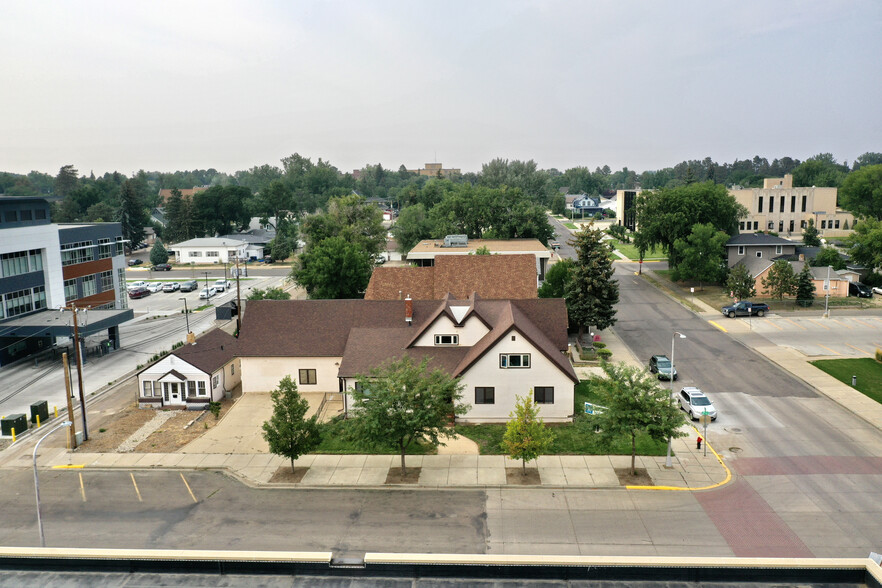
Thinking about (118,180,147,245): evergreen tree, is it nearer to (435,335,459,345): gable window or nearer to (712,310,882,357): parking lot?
(435,335,459,345): gable window

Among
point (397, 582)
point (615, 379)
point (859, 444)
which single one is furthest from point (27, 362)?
point (859, 444)

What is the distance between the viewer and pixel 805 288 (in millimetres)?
71500

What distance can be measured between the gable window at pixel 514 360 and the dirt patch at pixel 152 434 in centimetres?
1904

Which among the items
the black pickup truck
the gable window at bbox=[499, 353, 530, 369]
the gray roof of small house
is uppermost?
the gray roof of small house

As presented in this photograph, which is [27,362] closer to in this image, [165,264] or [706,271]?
[165,264]

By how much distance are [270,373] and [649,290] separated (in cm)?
5494

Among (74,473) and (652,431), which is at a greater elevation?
(652,431)

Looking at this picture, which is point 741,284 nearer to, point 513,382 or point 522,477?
point 513,382

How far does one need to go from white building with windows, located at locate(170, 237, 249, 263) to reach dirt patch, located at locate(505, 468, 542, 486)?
98157mm

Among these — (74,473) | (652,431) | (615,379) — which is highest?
(615,379)

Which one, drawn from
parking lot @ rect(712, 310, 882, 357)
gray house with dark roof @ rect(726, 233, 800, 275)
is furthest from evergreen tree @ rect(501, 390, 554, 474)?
gray house with dark roof @ rect(726, 233, 800, 275)

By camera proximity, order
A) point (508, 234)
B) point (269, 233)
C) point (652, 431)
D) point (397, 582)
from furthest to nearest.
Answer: point (269, 233) < point (508, 234) < point (652, 431) < point (397, 582)

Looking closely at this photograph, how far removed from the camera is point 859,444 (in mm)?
37000

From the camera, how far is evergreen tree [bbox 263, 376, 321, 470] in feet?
111
